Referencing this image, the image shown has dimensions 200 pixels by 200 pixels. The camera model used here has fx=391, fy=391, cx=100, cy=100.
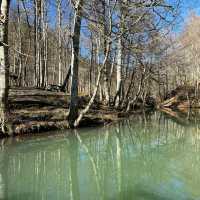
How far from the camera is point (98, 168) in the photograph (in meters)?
9.48

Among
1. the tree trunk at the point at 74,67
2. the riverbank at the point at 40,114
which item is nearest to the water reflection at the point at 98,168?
the riverbank at the point at 40,114

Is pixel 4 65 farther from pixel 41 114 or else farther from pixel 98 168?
pixel 98 168

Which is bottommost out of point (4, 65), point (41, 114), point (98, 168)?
point (98, 168)

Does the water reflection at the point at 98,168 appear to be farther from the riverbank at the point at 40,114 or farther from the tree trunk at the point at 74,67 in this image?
the tree trunk at the point at 74,67

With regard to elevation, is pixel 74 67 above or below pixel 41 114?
above

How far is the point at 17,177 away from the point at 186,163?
4.48 metres

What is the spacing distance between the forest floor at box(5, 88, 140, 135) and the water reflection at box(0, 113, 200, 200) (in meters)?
1.23

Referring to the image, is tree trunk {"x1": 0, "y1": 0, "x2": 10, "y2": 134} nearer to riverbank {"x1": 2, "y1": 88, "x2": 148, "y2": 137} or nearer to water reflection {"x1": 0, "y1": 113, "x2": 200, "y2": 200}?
riverbank {"x1": 2, "y1": 88, "x2": 148, "y2": 137}

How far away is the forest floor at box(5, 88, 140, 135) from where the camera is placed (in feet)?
50.5

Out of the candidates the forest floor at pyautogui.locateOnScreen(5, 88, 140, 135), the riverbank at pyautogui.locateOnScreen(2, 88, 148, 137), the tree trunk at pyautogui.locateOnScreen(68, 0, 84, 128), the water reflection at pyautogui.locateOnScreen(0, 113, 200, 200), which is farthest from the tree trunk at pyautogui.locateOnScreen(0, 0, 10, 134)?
the tree trunk at pyautogui.locateOnScreen(68, 0, 84, 128)

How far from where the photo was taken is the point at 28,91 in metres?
22.1

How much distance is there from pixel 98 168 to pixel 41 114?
814cm

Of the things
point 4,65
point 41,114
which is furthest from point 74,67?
point 4,65

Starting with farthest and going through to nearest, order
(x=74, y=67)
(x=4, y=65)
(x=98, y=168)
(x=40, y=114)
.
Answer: (x=74, y=67)
(x=40, y=114)
(x=4, y=65)
(x=98, y=168)
